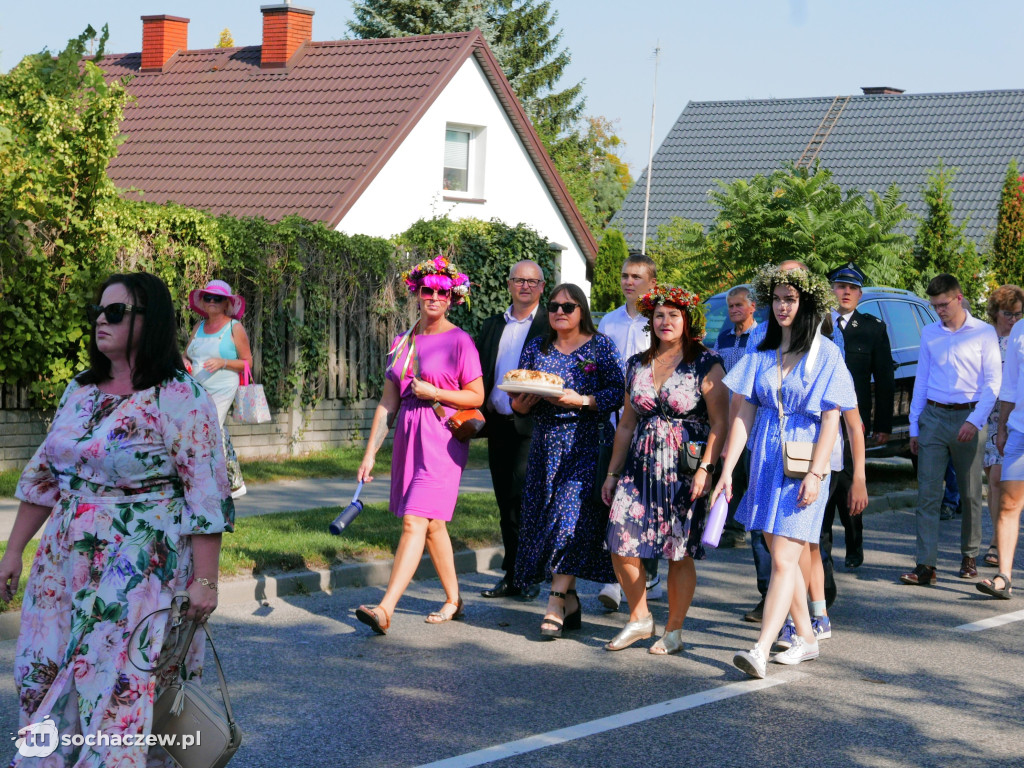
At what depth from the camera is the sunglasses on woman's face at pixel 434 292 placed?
25.1 ft

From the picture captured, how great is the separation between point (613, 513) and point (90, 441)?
3544 mm

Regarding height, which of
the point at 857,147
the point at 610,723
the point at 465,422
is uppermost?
the point at 857,147

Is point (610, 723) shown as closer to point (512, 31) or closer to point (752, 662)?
point (752, 662)

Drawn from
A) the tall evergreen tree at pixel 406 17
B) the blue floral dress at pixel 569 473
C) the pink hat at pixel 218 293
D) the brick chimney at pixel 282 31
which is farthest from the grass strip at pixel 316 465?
the tall evergreen tree at pixel 406 17

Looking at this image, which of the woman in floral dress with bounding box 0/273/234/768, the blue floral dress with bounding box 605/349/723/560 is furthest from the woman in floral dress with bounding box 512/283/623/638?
the woman in floral dress with bounding box 0/273/234/768

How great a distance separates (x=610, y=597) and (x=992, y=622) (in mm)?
2355

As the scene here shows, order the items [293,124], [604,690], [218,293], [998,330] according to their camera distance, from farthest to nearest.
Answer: [293,124]
[998,330]
[218,293]
[604,690]

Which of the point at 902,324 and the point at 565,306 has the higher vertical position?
the point at 902,324

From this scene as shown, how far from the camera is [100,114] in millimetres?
11367

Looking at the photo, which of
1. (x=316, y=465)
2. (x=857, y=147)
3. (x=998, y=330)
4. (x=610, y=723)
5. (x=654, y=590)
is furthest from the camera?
(x=857, y=147)

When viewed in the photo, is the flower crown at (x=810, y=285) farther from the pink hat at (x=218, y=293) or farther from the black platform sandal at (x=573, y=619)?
the pink hat at (x=218, y=293)

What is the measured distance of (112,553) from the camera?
4.07 metres

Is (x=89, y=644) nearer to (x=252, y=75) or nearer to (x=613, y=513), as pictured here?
(x=613, y=513)

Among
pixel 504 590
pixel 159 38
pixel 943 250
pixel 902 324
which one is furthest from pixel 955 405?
pixel 159 38
